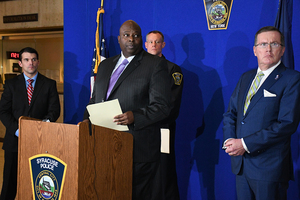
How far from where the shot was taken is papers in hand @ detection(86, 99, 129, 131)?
1.62m

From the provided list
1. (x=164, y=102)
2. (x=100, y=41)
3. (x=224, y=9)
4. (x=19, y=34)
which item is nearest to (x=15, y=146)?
(x=100, y=41)

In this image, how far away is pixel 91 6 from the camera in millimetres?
3904

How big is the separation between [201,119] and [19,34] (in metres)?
4.76

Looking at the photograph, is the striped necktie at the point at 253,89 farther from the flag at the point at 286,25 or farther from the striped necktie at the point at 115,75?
the striped necktie at the point at 115,75

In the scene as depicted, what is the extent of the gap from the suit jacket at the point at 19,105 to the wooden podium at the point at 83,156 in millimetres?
1456

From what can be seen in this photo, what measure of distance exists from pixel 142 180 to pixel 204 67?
1.88 metres

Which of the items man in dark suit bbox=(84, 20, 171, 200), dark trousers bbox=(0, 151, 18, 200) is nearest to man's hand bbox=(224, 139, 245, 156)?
man in dark suit bbox=(84, 20, 171, 200)

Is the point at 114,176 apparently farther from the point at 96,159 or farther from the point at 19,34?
the point at 19,34

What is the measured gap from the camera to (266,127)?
1956 mm

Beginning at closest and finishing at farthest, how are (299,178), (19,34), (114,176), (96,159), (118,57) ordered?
(96,159) < (114,176) < (118,57) < (299,178) < (19,34)

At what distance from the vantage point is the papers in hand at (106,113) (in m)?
1.62

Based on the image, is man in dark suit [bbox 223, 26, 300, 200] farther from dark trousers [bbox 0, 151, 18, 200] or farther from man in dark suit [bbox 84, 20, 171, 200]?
dark trousers [bbox 0, 151, 18, 200]

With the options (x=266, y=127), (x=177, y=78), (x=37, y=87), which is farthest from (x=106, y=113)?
(x=37, y=87)

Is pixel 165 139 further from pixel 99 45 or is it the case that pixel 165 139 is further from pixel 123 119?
pixel 99 45
